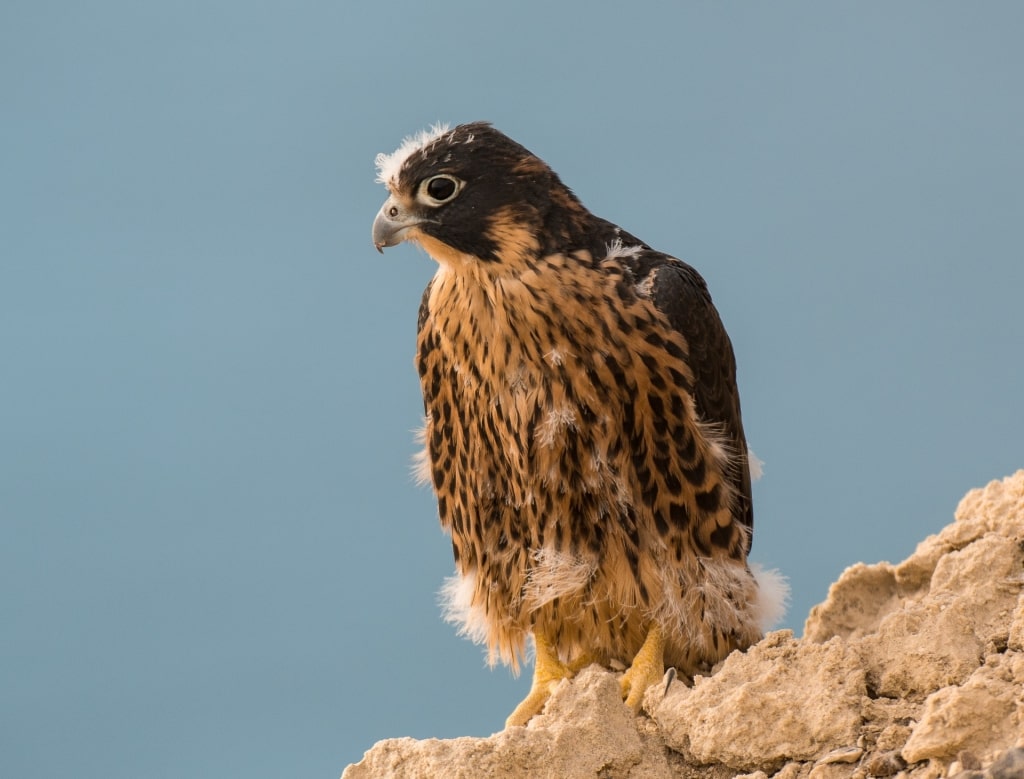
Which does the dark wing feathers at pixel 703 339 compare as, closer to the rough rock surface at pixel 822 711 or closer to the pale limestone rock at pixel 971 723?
the rough rock surface at pixel 822 711

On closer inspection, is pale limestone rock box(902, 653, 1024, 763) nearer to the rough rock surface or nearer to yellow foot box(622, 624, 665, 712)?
the rough rock surface

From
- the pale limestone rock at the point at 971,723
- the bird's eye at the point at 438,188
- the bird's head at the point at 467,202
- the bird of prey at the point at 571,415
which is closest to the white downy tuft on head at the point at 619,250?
the bird of prey at the point at 571,415

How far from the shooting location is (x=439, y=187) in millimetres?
4277

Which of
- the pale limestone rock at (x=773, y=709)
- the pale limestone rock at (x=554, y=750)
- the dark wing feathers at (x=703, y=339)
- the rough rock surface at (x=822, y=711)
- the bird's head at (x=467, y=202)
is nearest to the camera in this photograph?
the rough rock surface at (x=822, y=711)

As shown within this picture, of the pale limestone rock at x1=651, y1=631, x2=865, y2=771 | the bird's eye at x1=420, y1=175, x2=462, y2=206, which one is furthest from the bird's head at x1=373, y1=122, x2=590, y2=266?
the pale limestone rock at x1=651, y1=631, x2=865, y2=771

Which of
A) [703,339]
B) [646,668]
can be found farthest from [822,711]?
[703,339]

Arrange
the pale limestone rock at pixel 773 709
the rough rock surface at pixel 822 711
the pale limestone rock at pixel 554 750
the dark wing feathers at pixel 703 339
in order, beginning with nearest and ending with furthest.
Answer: the rough rock surface at pixel 822 711, the pale limestone rock at pixel 773 709, the pale limestone rock at pixel 554 750, the dark wing feathers at pixel 703 339

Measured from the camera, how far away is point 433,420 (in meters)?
4.68

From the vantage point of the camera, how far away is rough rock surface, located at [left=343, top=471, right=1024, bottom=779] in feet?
11.1

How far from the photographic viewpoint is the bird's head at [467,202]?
427 centimetres

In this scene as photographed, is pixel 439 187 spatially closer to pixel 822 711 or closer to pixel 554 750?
pixel 554 750

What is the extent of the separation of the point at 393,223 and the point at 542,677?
1.58 meters

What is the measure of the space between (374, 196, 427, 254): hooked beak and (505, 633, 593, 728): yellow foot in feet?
4.74

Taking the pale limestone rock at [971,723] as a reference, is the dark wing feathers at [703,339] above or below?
above
